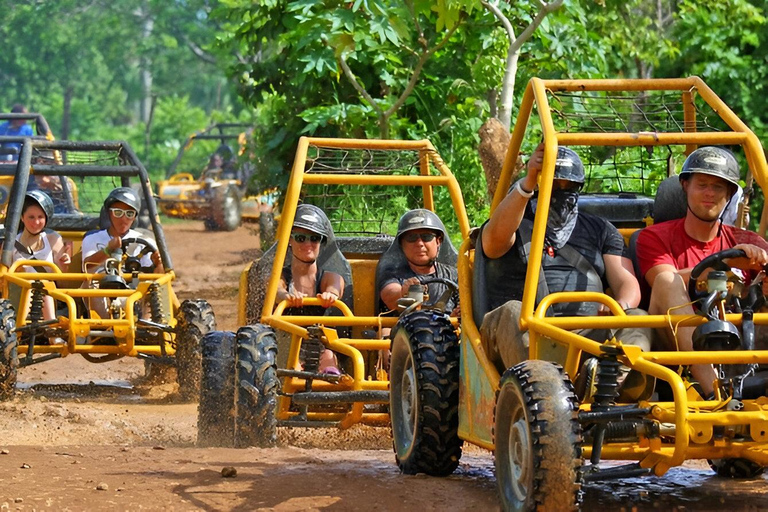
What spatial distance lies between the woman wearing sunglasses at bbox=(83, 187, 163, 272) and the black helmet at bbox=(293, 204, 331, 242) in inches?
103

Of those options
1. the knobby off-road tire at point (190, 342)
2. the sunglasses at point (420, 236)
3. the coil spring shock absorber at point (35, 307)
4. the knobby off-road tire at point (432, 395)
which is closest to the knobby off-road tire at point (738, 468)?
the knobby off-road tire at point (432, 395)

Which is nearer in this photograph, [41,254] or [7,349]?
[7,349]

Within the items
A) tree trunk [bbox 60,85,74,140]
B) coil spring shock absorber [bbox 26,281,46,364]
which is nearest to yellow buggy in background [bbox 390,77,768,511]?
coil spring shock absorber [bbox 26,281,46,364]

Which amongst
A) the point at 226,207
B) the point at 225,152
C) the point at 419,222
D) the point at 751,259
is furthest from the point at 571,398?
the point at 225,152

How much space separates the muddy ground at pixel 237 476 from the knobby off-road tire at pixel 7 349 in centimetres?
27

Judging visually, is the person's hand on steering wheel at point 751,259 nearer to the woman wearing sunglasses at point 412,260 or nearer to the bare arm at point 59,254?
the woman wearing sunglasses at point 412,260

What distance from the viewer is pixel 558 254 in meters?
6.12

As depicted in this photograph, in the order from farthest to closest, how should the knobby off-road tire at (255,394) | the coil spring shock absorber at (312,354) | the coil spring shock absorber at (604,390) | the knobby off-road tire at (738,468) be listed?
the coil spring shock absorber at (312,354) < the knobby off-road tire at (255,394) < the knobby off-road tire at (738,468) < the coil spring shock absorber at (604,390)

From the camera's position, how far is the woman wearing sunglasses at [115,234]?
10.9 metres

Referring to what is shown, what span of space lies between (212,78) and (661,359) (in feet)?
184

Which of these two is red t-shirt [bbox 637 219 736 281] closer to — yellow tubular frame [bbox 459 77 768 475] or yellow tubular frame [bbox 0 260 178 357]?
yellow tubular frame [bbox 459 77 768 475]

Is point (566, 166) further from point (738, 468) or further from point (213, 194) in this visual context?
point (213, 194)

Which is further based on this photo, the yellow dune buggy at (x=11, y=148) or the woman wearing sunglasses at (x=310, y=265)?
the yellow dune buggy at (x=11, y=148)

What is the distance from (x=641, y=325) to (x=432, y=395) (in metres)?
1.25
